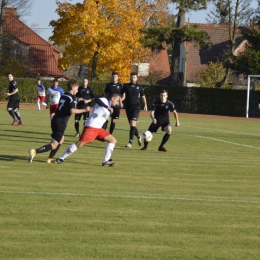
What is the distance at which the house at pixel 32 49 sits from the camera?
68.4 m

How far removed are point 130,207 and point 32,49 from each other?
69397mm

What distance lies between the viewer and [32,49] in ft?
251

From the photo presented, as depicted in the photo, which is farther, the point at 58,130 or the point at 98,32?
the point at 98,32

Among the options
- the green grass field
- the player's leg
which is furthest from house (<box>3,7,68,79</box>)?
the green grass field

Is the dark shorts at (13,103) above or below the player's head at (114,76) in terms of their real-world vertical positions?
below

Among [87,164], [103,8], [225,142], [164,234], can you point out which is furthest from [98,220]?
[103,8]

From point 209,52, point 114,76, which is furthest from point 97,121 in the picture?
point 209,52

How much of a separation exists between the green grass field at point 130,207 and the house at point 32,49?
177 ft

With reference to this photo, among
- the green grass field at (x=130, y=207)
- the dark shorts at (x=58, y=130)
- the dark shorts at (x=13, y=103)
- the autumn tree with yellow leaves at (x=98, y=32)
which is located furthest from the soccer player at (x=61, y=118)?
the autumn tree with yellow leaves at (x=98, y=32)

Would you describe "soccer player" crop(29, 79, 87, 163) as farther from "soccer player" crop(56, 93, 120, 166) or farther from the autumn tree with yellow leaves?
the autumn tree with yellow leaves

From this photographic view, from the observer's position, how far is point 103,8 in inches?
2162

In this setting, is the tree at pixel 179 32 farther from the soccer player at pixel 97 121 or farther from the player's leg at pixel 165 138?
the soccer player at pixel 97 121

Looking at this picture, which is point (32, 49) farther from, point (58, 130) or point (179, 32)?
point (58, 130)

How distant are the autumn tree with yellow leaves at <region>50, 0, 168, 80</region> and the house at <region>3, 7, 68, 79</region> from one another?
13755mm
